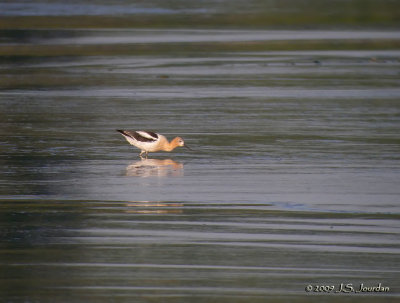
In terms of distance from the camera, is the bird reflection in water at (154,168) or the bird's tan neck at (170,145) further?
the bird's tan neck at (170,145)

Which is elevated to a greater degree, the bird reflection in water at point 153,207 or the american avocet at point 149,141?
the american avocet at point 149,141

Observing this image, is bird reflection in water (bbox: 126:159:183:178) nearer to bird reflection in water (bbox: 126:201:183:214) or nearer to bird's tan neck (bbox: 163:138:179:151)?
bird's tan neck (bbox: 163:138:179:151)

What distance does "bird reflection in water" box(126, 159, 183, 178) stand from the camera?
12.8 m

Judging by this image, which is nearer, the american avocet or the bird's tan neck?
the american avocet

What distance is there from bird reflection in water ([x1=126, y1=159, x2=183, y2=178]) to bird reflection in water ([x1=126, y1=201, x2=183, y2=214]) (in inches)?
65.0

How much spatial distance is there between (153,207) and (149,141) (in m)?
3.13

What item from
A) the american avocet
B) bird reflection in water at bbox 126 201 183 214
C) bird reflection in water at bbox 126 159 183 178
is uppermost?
the american avocet

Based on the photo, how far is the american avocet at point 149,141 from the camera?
1389 centimetres

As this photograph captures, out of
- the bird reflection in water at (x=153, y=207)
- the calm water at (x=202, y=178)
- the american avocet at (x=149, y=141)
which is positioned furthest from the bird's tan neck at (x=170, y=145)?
the bird reflection in water at (x=153, y=207)

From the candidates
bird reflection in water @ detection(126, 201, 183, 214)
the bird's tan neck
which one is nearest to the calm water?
bird reflection in water @ detection(126, 201, 183, 214)

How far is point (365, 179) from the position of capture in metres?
12.3

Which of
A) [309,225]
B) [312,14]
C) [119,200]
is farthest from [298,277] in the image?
[312,14]

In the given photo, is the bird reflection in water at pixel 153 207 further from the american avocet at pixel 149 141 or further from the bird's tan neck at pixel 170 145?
the bird's tan neck at pixel 170 145

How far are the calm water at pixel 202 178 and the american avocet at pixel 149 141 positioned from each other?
8.7 inches
